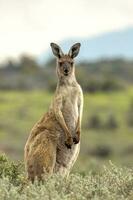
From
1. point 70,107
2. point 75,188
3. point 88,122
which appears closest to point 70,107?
point 70,107

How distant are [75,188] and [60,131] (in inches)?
72.3

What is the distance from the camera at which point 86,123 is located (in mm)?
56719

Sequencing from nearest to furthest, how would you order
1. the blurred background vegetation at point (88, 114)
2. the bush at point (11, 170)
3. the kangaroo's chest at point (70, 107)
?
the bush at point (11, 170), the kangaroo's chest at point (70, 107), the blurred background vegetation at point (88, 114)

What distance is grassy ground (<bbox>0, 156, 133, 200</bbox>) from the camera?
27.9ft

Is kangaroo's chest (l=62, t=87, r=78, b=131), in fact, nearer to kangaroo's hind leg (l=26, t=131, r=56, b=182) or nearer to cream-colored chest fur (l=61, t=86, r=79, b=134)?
cream-colored chest fur (l=61, t=86, r=79, b=134)

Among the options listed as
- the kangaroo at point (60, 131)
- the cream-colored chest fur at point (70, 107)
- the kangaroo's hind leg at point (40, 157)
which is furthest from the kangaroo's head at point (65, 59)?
the kangaroo's hind leg at point (40, 157)

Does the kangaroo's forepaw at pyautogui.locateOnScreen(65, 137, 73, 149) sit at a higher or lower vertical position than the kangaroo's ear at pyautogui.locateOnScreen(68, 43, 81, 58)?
lower

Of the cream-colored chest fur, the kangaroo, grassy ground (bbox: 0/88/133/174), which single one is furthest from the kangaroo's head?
grassy ground (bbox: 0/88/133/174)

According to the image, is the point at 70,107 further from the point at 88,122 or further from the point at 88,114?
the point at 88,114

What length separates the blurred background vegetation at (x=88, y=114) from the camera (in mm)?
46375

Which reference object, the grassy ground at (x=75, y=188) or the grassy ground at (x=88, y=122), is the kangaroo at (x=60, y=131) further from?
the grassy ground at (x=88, y=122)

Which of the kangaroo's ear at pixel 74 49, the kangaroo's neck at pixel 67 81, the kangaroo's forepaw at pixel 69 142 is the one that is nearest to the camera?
the kangaroo's forepaw at pixel 69 142

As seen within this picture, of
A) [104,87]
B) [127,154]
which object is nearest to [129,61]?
[104,87]

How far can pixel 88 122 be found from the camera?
56656 mm
